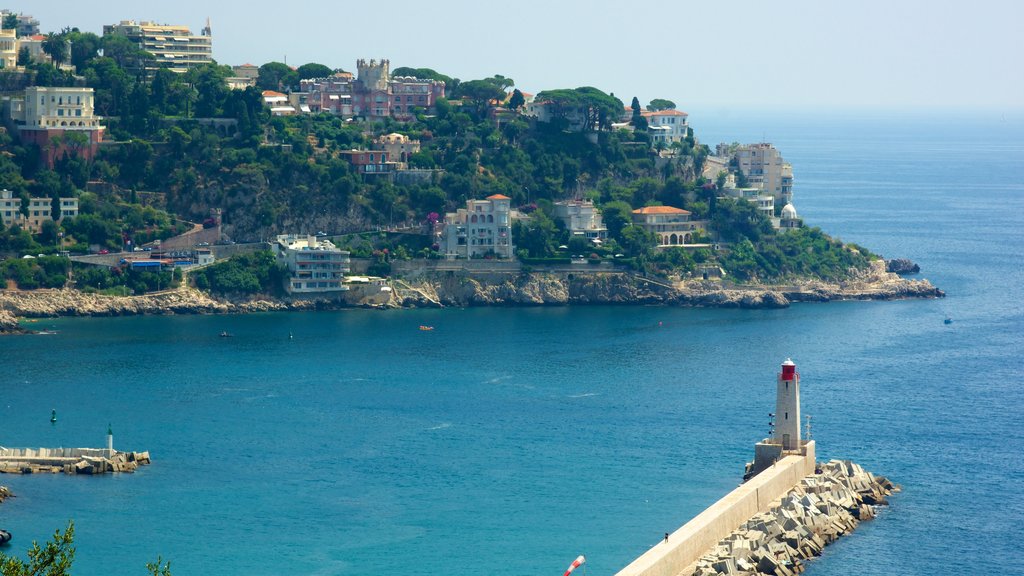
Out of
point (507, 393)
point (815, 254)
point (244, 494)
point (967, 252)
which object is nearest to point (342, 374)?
point (507, 393)

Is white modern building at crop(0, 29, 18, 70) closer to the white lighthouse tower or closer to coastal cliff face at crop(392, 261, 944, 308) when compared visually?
coastal cliff face at crop(392, 261, 944, 308)

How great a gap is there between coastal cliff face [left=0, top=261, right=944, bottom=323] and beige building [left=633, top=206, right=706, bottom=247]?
5068mm

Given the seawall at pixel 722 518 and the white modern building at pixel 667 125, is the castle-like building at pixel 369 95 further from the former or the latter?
the seawall at pixel 722 518

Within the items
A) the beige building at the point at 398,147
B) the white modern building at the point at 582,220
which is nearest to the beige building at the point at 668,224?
the white modern building at the point at 582,220

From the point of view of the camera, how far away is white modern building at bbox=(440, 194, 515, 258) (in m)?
104

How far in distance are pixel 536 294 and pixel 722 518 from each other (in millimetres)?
51042

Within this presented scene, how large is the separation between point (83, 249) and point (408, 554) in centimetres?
4947

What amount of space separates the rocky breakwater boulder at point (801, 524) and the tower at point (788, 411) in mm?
1404

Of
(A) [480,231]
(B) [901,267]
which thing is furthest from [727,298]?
(B) [901,267]

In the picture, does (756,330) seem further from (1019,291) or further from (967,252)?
(967,252)

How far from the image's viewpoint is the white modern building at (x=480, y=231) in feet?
342

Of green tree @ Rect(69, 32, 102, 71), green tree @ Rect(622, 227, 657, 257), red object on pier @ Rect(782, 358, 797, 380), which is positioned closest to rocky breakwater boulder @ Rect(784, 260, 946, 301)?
green tree @ Rect(622, 227, 657, 257)

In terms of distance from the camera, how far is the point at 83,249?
98.4 m

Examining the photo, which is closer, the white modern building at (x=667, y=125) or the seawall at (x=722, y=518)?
the seawall at (x=722, y=518)
